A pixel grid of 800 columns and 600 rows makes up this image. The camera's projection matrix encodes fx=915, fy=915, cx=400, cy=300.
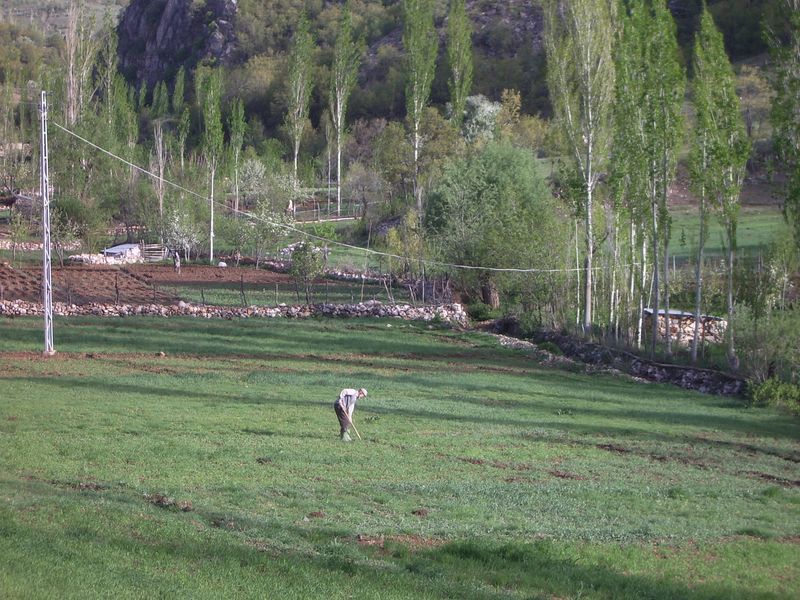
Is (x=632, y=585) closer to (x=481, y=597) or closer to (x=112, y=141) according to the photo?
(x=481, y=597)

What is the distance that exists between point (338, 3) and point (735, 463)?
18000 cm

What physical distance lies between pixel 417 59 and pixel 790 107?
132 feet

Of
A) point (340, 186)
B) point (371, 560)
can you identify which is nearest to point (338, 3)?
point (340, 186)

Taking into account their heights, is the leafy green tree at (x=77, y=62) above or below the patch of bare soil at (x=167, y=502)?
above

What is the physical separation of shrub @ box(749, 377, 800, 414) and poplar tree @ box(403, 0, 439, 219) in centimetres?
3863

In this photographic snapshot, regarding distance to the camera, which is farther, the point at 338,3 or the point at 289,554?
the point at 338,3

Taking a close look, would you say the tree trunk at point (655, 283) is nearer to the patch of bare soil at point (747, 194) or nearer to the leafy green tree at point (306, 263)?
the leafy green tree at point (306, 263)

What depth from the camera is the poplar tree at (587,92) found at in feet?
149

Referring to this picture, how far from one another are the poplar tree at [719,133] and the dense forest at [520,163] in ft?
0.30

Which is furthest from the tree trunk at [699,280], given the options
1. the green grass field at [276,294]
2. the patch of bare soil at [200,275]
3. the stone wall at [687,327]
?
the patch of bare soil at [200,275]

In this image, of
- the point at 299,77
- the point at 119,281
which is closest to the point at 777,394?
the point at 119,281

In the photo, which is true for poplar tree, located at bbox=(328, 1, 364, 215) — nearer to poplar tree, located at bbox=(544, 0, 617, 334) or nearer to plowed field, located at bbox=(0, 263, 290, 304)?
plowed field, located at bbox=(0, 263, 290, 304)

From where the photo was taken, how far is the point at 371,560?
1174 cm

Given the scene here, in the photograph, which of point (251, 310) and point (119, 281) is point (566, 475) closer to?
point (251, 310)
